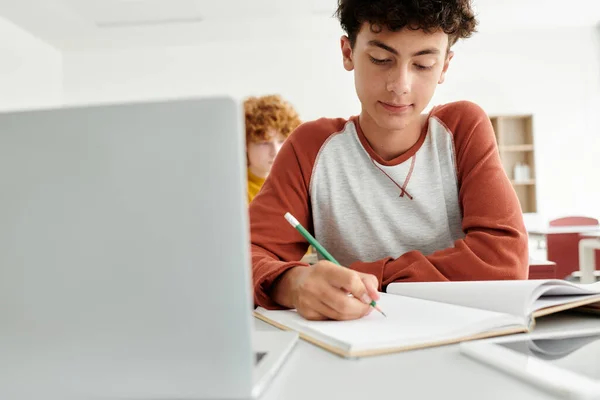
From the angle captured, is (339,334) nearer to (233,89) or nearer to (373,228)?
(373,228)

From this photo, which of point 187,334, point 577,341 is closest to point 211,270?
point 187,334

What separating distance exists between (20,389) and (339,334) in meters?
0.33

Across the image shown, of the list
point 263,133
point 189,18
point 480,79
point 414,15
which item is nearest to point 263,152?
point 263,133

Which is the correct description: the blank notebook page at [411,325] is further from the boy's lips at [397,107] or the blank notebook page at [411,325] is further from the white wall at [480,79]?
the white wall at [480,79]

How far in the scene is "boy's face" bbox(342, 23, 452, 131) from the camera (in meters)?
1.12

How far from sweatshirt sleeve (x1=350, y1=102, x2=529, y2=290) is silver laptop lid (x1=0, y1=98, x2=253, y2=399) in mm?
644

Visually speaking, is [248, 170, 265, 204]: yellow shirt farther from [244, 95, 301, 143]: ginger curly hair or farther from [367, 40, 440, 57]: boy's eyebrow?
[367, 40, 440, 57]: boy's eyebrow

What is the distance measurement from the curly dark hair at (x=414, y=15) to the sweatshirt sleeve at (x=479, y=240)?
25 cm

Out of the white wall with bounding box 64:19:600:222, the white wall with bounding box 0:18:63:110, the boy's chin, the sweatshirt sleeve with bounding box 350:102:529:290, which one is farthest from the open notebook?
the white wall with bounding box 64:19:600:222

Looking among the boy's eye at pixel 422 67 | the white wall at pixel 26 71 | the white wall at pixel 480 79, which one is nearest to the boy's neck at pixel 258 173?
the boy's eye at pixel 422 67

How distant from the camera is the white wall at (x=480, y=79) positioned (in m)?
6.99

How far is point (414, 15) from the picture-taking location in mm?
1102

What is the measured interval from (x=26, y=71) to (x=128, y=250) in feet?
24.4

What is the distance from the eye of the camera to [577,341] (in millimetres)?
613
